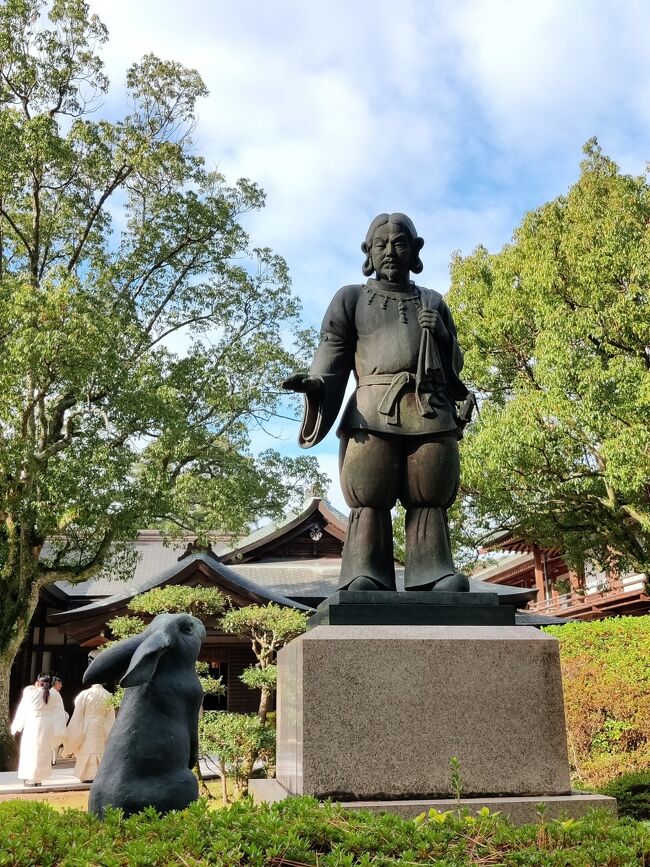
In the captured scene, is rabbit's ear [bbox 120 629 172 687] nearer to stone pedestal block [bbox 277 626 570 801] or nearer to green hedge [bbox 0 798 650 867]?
stone pedestal block [bbox 277 626 570 801]

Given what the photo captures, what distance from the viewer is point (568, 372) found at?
13664mm

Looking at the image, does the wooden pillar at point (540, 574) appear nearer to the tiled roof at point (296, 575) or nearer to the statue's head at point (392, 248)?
the tiled roof at point (296, 575)

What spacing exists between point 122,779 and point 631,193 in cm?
1756

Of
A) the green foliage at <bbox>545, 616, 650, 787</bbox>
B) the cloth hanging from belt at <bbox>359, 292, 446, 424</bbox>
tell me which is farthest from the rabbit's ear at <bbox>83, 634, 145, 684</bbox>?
the green foliage at <bbox>545, 616, 650, 787</bbox>

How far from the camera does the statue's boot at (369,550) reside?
4098 mm

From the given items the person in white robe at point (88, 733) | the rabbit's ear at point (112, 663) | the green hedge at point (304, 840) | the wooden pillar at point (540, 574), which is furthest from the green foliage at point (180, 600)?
the wooden pillar at point (540, 574)

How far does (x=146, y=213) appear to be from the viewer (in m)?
17.6

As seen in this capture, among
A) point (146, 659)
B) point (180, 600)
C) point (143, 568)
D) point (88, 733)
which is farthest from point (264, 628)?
point (143, 568)

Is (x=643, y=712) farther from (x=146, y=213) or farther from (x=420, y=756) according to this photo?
(x=146, y=213)

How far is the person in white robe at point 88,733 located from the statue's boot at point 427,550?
1022 cm

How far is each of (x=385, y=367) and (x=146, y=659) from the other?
6.82ft

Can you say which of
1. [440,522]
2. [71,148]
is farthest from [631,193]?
[440,522]

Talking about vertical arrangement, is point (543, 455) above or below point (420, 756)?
above

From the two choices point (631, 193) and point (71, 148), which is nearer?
point (71, 148)
